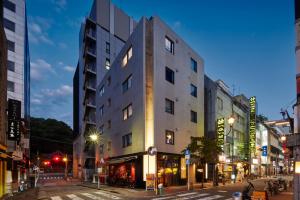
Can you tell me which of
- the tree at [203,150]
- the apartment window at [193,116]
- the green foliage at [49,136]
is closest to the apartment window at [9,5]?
the apartment window at [193,116]

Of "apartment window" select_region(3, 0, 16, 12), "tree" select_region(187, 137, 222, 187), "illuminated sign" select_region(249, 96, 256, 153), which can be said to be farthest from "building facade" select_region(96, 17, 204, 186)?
"apartment window" select_region(3, 0, 16, 12)

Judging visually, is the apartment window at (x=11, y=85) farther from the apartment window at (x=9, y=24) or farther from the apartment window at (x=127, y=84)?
the apartment window at (x=127, y=84)

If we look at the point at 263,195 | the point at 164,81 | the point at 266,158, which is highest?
the point at 164,81

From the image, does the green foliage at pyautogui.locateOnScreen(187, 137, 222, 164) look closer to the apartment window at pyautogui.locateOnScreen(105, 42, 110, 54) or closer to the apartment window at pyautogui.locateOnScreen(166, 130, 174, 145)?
the apartment window at pyautogui.locateOnScreen(166, 130, 174, 145)

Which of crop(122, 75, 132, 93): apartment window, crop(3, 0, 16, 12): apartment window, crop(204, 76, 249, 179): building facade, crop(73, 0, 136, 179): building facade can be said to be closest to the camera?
crop(122, 75, 132, 93): apartment window

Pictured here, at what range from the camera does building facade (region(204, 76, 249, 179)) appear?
154 feet

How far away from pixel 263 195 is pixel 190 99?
25.8 m

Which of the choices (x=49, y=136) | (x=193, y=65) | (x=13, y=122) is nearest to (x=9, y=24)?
(x=13, y=122)

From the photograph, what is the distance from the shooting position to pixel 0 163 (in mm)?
23281

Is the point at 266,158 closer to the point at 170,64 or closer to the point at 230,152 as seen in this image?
the point at 230,152

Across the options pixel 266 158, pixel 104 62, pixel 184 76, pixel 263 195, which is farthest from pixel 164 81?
pixel 266 158

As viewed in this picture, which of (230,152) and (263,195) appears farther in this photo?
(230,152)

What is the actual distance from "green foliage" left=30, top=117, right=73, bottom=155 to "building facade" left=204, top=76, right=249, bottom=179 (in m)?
62.5

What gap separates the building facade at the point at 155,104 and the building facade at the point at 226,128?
170 inches
